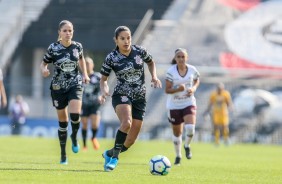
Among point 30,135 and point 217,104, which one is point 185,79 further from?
point 30,135

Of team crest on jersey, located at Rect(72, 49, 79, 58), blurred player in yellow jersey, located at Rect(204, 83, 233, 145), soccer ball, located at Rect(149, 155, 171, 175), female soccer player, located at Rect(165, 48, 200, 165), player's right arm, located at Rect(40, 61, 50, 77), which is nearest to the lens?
soccer ball, located at Rect(149, 155, 171, 175)

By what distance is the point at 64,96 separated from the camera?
14984 mm

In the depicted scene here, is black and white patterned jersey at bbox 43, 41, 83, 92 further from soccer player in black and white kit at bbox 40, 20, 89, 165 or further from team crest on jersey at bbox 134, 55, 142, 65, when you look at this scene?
team crest on jersey at bbox 134, 55, 142, 65

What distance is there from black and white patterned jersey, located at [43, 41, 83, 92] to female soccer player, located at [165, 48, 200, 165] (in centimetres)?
224

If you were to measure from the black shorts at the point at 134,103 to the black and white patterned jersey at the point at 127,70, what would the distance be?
0.23 ft

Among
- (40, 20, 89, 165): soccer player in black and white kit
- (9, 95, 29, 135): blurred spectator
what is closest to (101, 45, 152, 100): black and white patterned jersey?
(40, 20, 89, 165): soccer player in black and white kit

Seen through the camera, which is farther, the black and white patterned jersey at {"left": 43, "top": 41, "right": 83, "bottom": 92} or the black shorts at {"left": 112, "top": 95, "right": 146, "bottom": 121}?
the black and white patterned jersey at {"left": 43, "top": 41, "right": 83, "bottom": 92}

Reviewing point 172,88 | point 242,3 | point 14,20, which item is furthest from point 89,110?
point 14,20

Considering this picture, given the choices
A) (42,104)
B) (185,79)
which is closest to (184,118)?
(185,79)

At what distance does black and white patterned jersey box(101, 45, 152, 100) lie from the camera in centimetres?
1309

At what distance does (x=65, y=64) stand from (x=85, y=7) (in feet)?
101

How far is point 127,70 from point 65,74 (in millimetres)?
2028

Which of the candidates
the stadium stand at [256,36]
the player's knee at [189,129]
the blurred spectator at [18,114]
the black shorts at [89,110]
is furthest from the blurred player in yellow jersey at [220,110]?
the player's knee at [189,129]

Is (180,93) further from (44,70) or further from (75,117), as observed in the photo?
(44,70)
